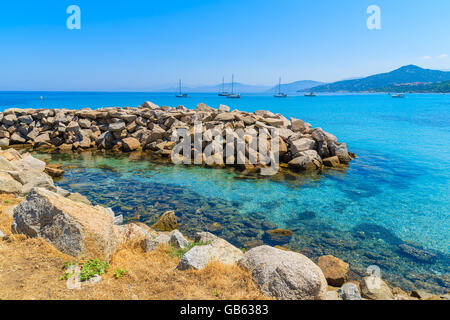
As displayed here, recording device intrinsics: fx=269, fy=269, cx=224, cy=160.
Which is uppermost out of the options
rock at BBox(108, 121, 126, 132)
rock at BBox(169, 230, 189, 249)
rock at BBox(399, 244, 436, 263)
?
rock at BBox(108, 121, 126, 132)

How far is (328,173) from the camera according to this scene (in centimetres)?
1705

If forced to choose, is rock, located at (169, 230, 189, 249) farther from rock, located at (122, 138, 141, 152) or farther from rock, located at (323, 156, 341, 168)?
rock, located at (122, 138, 141, 152)

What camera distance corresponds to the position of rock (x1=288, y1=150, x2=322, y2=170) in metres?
17.5

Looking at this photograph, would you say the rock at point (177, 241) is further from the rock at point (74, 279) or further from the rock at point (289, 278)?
the rock at point (74, 279)

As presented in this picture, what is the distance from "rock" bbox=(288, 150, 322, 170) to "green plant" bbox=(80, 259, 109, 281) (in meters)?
14.3

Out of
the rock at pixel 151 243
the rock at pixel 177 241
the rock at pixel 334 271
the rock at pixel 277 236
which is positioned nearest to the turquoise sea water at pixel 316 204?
the rock at pixel 277 236

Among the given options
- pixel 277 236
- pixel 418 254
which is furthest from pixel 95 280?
pixel 418 254

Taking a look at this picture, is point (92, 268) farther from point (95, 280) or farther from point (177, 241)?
point (177, 241)

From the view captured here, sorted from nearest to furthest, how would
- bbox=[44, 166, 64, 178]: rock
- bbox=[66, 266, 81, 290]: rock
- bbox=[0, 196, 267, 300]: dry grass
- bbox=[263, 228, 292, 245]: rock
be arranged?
bbox=[0, 196, 267, 300]: dry grass < bbox=[66, 266, 81, 290]: rock < bbox=[263, 228, 292, 245]: rock < bbox=[44, 166, 64, 178]: rock

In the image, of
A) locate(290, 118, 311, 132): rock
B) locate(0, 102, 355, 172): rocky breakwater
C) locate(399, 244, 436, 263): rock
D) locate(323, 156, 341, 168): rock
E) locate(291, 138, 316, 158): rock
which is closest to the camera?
locate(399, 244, 436, 263): rock

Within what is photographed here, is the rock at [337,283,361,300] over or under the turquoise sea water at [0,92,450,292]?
over

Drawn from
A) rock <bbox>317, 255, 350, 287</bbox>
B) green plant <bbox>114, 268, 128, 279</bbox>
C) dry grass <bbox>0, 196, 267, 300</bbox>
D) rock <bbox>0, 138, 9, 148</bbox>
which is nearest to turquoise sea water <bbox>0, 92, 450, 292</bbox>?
rock <bbox>317, 255, 350, 287</bbox>

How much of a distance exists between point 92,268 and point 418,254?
9136mm
